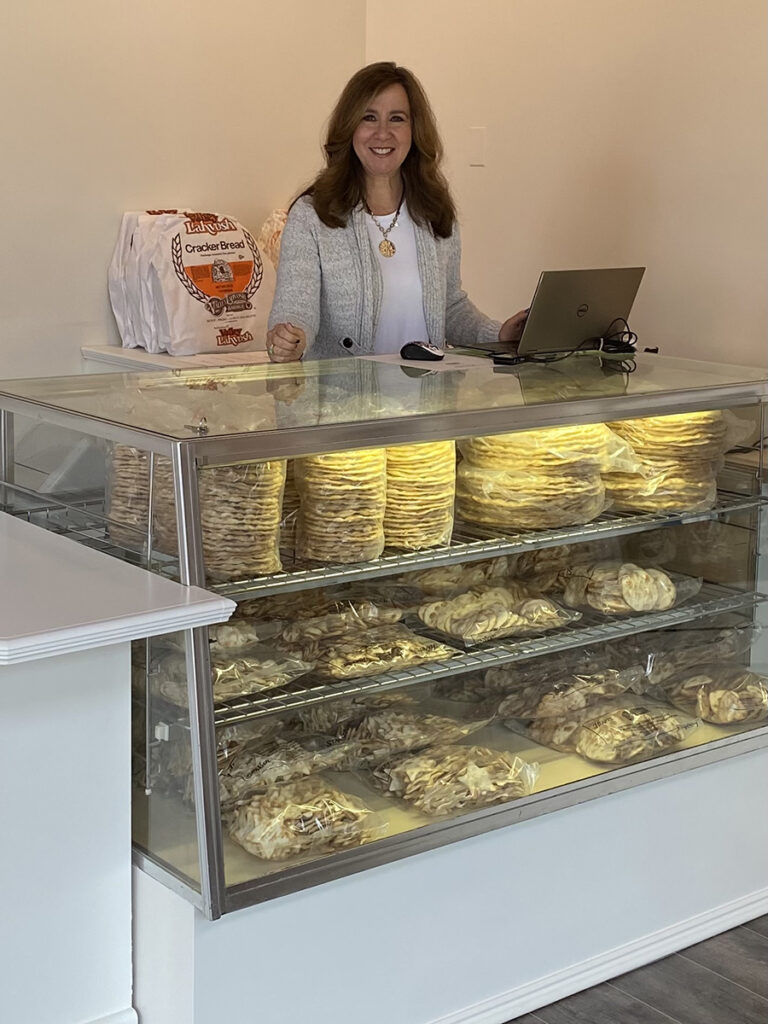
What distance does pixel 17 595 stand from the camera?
173 cm

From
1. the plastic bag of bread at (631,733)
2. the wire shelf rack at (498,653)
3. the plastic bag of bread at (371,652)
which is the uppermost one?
the plastic bag of bread at (371,652)

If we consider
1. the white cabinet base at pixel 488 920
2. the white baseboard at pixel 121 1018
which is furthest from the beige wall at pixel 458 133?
the white baseboard at pixel 121 1018

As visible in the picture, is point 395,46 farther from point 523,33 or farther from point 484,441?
point 484,441

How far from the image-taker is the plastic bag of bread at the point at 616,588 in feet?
7.88

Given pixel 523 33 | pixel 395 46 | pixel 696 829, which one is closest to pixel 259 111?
pixel 395 46

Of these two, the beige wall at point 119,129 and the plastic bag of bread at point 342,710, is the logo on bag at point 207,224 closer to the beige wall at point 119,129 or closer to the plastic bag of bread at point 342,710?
the beige wall at point 119,129

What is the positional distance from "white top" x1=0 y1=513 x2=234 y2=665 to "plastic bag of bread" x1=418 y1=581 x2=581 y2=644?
1.94 ft

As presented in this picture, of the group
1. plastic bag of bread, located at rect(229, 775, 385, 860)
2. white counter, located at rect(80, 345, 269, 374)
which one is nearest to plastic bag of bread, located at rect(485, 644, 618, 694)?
plastic bag of bread, located at rect(229, 775, 385, 860)

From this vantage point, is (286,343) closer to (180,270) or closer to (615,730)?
(615,730)

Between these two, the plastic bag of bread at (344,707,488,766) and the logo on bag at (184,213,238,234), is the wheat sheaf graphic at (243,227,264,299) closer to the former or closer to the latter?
the logo on bag at (184,213,238,234)

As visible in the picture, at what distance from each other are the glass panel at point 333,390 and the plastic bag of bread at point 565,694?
21.2 inches

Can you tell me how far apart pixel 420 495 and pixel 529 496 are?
0.24 meters

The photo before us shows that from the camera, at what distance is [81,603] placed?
1.70 m

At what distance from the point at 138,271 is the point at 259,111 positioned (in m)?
0.79
